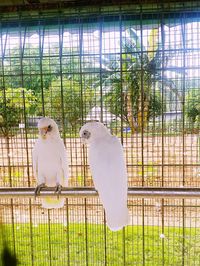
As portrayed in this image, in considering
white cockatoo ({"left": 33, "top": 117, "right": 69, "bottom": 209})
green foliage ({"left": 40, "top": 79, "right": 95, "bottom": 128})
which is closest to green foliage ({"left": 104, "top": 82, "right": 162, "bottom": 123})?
green foliage ({"left": 40, "top": 79, "right": 95, "bottom": 128})

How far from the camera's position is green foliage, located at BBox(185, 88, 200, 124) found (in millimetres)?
4105

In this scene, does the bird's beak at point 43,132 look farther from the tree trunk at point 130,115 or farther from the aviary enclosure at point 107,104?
the tree trunk at point 130,115

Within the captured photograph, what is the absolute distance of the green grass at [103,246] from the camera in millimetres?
3703

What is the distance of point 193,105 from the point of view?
13.6ft

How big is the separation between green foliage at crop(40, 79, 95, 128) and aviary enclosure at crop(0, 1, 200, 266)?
1cm

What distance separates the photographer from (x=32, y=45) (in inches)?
162

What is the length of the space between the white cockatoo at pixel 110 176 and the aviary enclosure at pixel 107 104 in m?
1.88

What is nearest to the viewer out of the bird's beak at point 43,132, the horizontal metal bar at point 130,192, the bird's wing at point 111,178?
the horizontal metal bar at point 130,192

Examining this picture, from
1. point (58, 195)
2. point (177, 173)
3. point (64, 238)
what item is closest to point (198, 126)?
point (177, 173)

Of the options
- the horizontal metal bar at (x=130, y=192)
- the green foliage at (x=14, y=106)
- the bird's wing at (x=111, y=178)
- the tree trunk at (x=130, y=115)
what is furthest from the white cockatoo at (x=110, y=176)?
the green foliage at (x=14, y=106)

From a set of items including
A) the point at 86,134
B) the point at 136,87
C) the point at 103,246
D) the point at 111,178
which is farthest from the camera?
the point at 136,87

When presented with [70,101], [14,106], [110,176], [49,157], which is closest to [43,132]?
[49,157]

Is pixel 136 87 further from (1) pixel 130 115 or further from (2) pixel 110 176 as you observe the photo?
(2) pixel 110 176

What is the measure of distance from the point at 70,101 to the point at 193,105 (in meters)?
1.50
